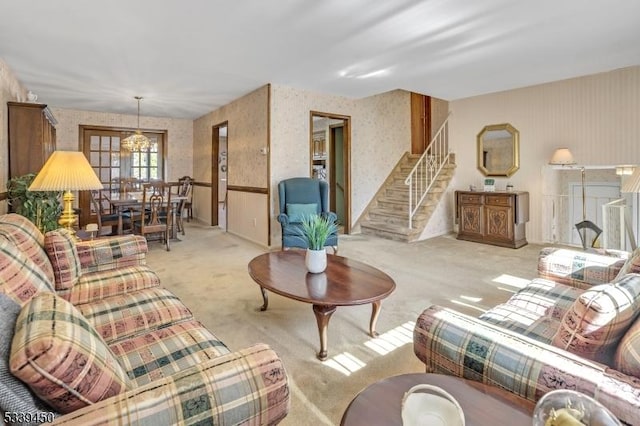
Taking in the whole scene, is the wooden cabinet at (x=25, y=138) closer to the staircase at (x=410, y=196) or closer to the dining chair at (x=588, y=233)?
the staircase at (x=410, y=196)

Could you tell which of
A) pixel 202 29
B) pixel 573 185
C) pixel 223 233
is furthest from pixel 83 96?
pixel 573 185

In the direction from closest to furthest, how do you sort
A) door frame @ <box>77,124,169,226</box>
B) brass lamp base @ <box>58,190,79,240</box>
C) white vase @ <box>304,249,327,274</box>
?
white vase @ <box>304,249,327,274</box>
brass lamp base @ <box>58,190,79,240</box>
door frame @ <box>77,124,169,226</box>

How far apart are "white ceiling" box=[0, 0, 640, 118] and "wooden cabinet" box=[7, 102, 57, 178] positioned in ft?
1.93

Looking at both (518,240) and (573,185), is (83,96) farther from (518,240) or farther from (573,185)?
(573,185)

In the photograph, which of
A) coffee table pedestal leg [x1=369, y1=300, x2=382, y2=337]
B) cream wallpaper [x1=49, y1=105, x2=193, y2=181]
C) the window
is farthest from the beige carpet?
cream wallpaper [x1=49, y1=105, x2=193, y2=181]

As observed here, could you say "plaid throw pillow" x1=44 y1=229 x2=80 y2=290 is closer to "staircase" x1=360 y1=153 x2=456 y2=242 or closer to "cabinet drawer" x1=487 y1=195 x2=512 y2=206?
"staircase" x1=360 y1=153 x2=456 y2=242

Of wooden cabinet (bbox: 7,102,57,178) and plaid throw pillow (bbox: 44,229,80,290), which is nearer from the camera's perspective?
plaid throw pillow (bbox: 44,229,80,290)

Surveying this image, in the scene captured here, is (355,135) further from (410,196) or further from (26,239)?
(26,239)

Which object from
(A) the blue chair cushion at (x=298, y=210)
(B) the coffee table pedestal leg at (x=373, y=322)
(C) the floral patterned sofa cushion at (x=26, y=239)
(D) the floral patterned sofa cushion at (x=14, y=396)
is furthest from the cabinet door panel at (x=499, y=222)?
(D) the floral patterned sofa cushion at (x=14, y=396)

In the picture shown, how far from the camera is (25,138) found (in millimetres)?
3836

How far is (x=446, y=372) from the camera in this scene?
48.0 inches

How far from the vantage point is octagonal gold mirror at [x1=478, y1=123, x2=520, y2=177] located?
221 inches

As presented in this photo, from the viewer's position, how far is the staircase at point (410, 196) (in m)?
5.76

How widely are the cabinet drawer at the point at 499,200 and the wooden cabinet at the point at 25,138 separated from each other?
598cm
